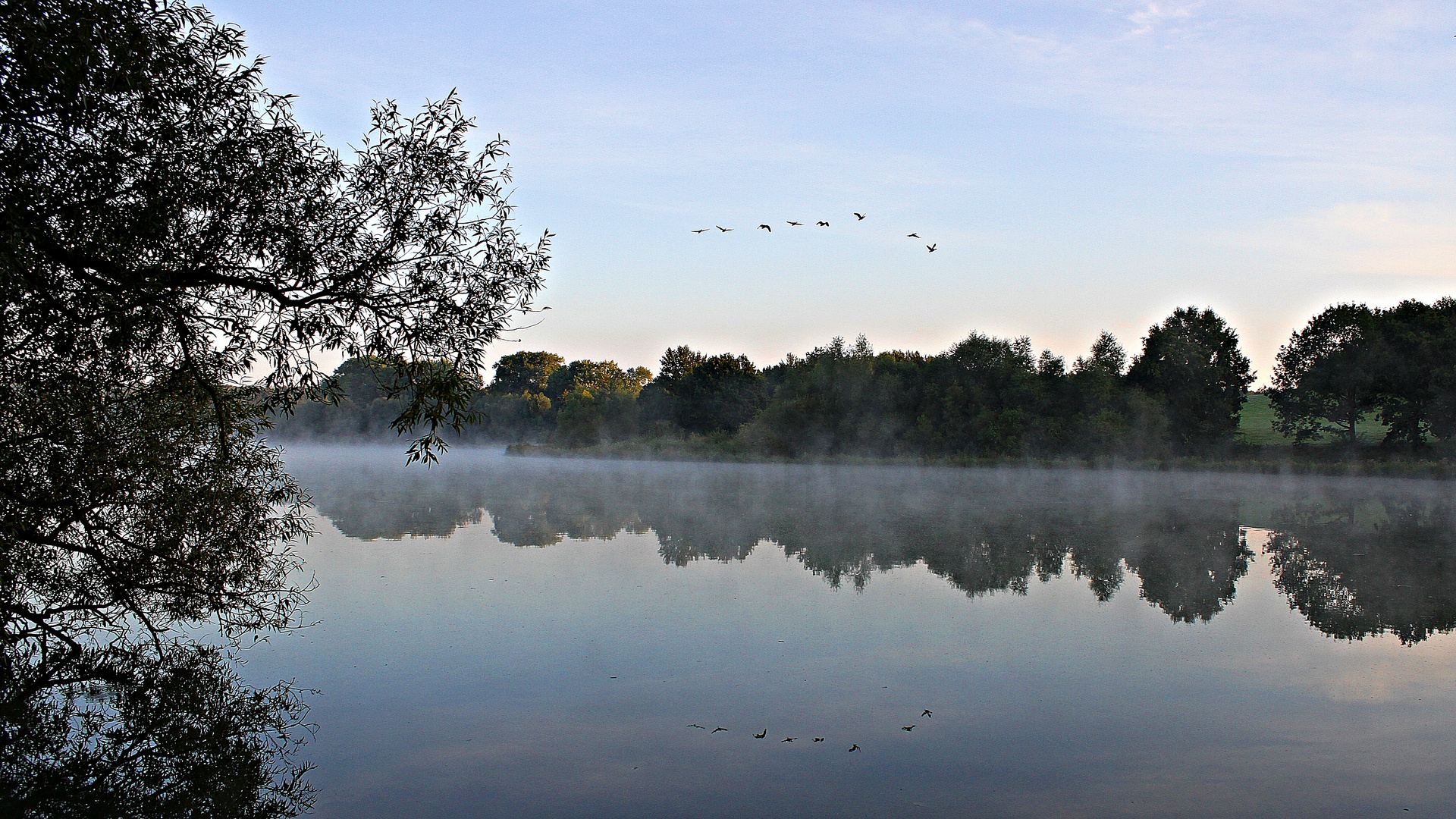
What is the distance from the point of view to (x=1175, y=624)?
37.9ft

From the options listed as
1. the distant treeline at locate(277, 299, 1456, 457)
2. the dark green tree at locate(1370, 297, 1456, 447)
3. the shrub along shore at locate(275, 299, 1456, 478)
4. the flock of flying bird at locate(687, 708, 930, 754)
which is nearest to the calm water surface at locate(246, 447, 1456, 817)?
the flock of flying bird at locate(687, 708, 930, 754)

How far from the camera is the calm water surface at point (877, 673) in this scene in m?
6.33

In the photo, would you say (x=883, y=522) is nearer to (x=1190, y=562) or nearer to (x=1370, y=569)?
(x=1190, y=562)

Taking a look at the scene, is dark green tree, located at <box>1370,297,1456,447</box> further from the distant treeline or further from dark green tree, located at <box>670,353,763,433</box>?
dark green tree, located at <box>670,353,763,433</box>

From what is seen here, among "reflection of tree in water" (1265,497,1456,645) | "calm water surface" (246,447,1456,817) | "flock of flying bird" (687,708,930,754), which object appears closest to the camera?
"calm water surface" (246,447,1456,817)

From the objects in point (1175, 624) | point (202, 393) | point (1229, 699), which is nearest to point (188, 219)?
point (202, 393)

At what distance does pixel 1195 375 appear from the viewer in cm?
5078

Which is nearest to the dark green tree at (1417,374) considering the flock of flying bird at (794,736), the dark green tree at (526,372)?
the flock of flying bird at (794,736)

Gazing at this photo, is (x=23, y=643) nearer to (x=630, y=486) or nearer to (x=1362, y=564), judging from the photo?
(x=1362, y=564)

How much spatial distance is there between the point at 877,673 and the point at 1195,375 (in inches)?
1892

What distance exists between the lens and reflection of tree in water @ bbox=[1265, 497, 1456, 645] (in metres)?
11.8

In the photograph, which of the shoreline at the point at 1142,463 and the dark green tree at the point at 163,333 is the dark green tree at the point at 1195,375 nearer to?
the shoreline at the point at 1142,463

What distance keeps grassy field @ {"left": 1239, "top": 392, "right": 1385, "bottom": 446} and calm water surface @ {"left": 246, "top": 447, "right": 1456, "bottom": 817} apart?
108ft

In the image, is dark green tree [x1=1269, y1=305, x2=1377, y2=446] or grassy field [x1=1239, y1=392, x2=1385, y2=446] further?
grassy field [x1=1239, y1=392, x2=1385, y2=446]
